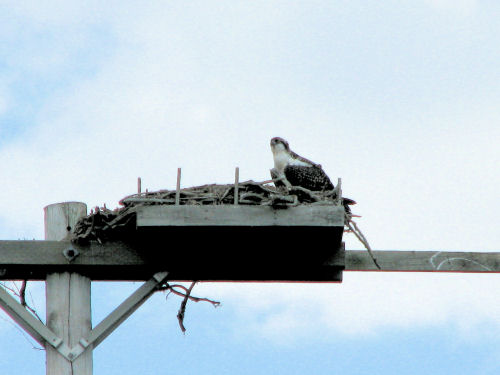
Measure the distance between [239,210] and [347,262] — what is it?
0.78 m

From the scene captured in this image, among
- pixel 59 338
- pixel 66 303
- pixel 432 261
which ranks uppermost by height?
pixel 432 261

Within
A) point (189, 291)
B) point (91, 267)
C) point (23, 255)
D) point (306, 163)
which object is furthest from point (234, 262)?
point (306, 163)

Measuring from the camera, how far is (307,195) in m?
5.86

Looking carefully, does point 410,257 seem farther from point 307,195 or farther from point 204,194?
point 204,194

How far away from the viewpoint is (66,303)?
17.6 feet

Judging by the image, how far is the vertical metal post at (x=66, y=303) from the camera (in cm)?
517

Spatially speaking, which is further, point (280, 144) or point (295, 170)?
point (280, 144)

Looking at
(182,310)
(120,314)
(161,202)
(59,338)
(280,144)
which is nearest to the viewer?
(59,338)

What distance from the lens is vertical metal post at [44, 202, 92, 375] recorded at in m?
5.17

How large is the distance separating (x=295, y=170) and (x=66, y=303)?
3374 millimetres

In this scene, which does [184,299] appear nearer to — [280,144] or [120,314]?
[120,314]

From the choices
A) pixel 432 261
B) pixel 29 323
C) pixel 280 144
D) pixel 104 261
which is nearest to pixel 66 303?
pixel 29 323

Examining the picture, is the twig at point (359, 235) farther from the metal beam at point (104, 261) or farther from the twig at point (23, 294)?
the twig at point (23, 294)

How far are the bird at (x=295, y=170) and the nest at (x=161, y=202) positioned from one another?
5.57ft
